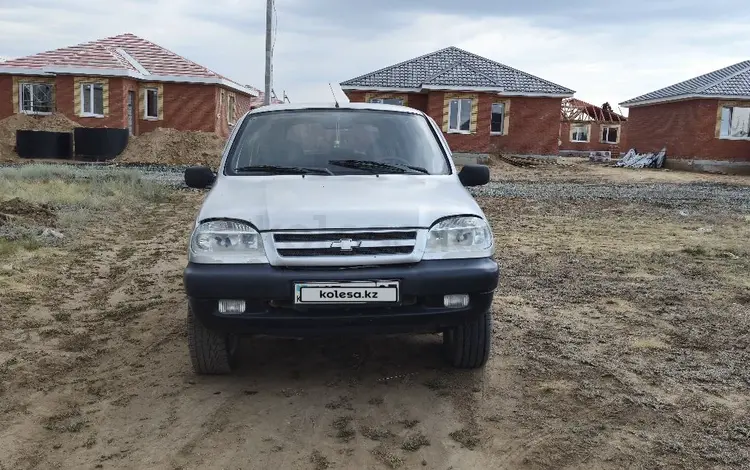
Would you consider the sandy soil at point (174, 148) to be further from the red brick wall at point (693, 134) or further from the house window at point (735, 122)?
the house window at point (735, 122)

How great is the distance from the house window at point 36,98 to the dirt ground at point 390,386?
83.6 ft

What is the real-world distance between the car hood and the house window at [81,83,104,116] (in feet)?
89.4

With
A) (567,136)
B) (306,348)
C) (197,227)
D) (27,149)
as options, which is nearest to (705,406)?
(306,348)

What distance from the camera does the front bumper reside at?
11.3 ft

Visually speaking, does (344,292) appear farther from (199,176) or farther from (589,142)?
(589,142)

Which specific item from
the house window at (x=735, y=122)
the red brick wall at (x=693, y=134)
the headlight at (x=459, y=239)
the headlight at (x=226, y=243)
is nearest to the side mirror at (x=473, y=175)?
the headlight at (x=459, y=239)

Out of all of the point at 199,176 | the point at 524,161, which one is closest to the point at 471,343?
the point at 199,176

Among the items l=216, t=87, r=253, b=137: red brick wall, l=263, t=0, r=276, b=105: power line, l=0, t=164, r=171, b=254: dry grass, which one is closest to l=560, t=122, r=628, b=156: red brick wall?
l=216, t=87, r=253, b=137: red brick wall

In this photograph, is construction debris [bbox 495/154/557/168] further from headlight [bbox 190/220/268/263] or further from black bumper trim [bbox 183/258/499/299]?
headlight [bbox 190/220/268/263]

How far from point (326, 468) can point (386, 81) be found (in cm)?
2894

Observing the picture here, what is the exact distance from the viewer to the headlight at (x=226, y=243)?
11.6ft

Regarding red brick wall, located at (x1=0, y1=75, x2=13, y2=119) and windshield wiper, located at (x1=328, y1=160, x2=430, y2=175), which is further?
red brick wall, located at (x1=0, y1=75, x2=13, y2=119)

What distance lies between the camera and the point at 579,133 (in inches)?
1967

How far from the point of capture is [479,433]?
3.31 meters
